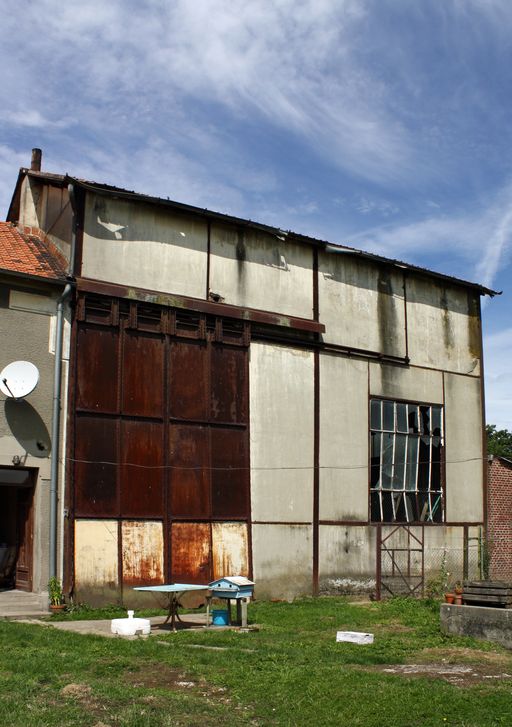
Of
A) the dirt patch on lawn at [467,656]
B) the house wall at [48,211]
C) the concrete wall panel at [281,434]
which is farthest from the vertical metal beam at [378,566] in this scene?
the house wall at [48,211]

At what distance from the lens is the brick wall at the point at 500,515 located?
69.6 feet

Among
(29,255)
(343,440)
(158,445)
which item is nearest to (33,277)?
(29,255)

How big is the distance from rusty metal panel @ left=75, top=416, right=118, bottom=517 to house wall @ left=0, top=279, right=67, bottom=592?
0.49 meters

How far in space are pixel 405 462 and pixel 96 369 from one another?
27.1 ft

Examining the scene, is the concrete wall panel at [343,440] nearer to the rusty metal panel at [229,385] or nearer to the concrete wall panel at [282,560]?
the concrete wall panel at [282,560]

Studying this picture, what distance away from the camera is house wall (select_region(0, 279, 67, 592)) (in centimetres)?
1441

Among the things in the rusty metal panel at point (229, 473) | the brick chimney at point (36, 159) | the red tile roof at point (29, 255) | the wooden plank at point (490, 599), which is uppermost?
the brick chimney at point (36, 159)

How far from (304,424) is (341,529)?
8.27ft

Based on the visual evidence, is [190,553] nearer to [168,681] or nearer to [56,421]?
[56,421]

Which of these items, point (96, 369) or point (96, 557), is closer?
point (96, 557)

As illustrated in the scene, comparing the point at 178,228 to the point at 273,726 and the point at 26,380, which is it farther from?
the point at 273,726

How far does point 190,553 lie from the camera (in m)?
15.9

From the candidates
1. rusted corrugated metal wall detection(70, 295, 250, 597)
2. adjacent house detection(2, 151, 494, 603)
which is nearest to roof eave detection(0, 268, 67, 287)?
adjacent house detection(2, 151, 494, 603)

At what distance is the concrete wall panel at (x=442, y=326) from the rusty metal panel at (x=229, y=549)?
6880 millimetres
